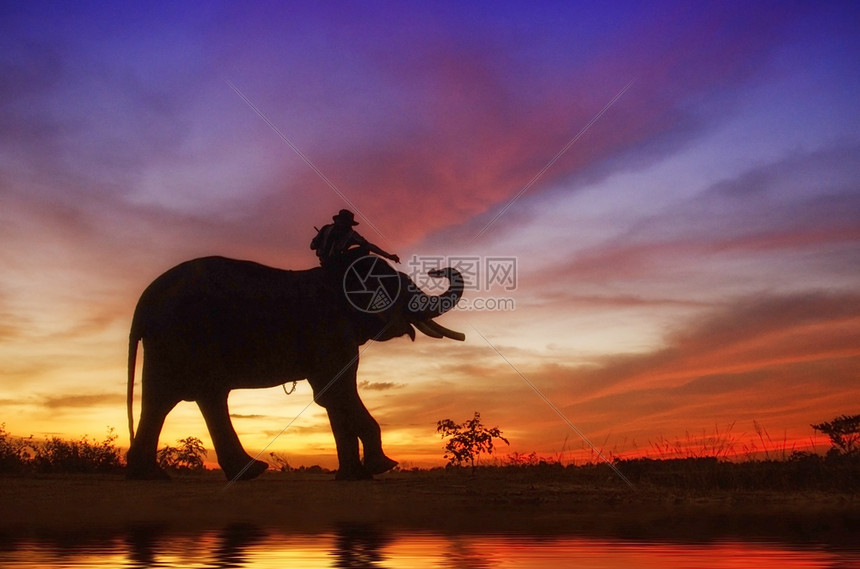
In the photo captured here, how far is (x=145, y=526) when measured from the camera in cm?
1233

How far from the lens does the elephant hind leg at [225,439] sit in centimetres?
1912

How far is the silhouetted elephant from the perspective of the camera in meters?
19.0

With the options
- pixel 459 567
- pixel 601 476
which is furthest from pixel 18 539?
pixel 601 476

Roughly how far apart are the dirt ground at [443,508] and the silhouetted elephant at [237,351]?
994 mm

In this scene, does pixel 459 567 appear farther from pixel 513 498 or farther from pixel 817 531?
pixel 513 498

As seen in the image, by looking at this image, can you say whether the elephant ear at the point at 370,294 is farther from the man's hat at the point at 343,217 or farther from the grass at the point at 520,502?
the grass at the point at 520,502

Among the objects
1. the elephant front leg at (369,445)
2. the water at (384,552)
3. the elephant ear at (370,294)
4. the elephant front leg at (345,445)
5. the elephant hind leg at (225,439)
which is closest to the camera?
the water at (384,552)


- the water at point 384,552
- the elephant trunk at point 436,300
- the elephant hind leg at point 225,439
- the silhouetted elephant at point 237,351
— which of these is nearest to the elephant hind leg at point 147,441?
the silhouetted elephant at point 237,351

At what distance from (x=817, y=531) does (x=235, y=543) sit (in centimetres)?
680

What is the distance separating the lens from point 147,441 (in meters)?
19.0

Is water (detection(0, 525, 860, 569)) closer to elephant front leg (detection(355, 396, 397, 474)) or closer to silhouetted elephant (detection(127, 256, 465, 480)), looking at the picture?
silhouetted elephant (detection(127, 256, 465, 480))

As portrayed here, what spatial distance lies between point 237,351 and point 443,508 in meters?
6.13

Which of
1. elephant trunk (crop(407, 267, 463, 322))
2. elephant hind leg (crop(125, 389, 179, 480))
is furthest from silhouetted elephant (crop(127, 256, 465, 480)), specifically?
elephant trunk (crop(407, 267, 463, 322))

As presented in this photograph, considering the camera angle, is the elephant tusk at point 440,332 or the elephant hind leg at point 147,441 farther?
the elephant tusk at point 440,332
